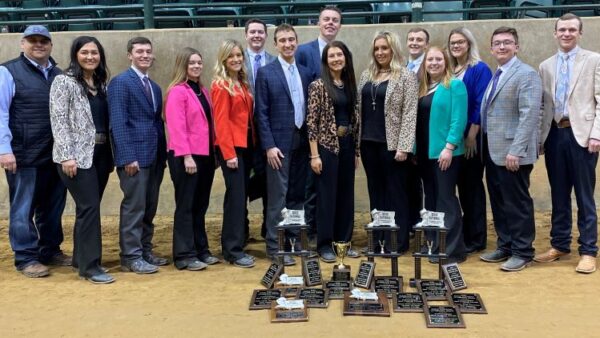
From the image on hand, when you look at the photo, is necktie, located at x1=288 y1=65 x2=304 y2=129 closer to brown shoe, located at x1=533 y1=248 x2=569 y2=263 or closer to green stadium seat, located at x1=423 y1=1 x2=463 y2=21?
brown shoe, located at x1=533 y1=248 x2=569 y2=263

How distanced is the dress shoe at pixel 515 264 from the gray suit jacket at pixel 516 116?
84 cm

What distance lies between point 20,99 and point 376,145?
122 inches

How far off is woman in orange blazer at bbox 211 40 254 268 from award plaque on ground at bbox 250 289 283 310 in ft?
2.91

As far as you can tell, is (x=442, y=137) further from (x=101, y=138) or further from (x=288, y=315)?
(x=101, y=138)

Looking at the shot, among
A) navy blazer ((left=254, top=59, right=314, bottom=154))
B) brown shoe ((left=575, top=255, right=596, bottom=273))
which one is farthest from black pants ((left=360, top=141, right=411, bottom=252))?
brown shoe ((left=575, top=255, right=596, bottom=273))

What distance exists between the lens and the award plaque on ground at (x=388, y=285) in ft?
15.0

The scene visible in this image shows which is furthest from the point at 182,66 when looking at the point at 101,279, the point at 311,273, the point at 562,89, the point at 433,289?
the point at 562,89

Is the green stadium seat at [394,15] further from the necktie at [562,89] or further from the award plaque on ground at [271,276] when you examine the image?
the award plaque on ground at [271,276]

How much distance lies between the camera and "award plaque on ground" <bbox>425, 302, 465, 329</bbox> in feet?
12.9

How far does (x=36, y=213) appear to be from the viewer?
220 inches

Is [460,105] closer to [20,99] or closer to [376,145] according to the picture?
[376,145]

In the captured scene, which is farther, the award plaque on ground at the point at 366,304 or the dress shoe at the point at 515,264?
the dress shoe at the point at 515,264

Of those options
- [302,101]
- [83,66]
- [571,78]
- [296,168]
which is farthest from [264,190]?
[571,78]

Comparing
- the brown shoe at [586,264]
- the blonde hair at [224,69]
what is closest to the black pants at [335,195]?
the blonde hair at [224,69]
